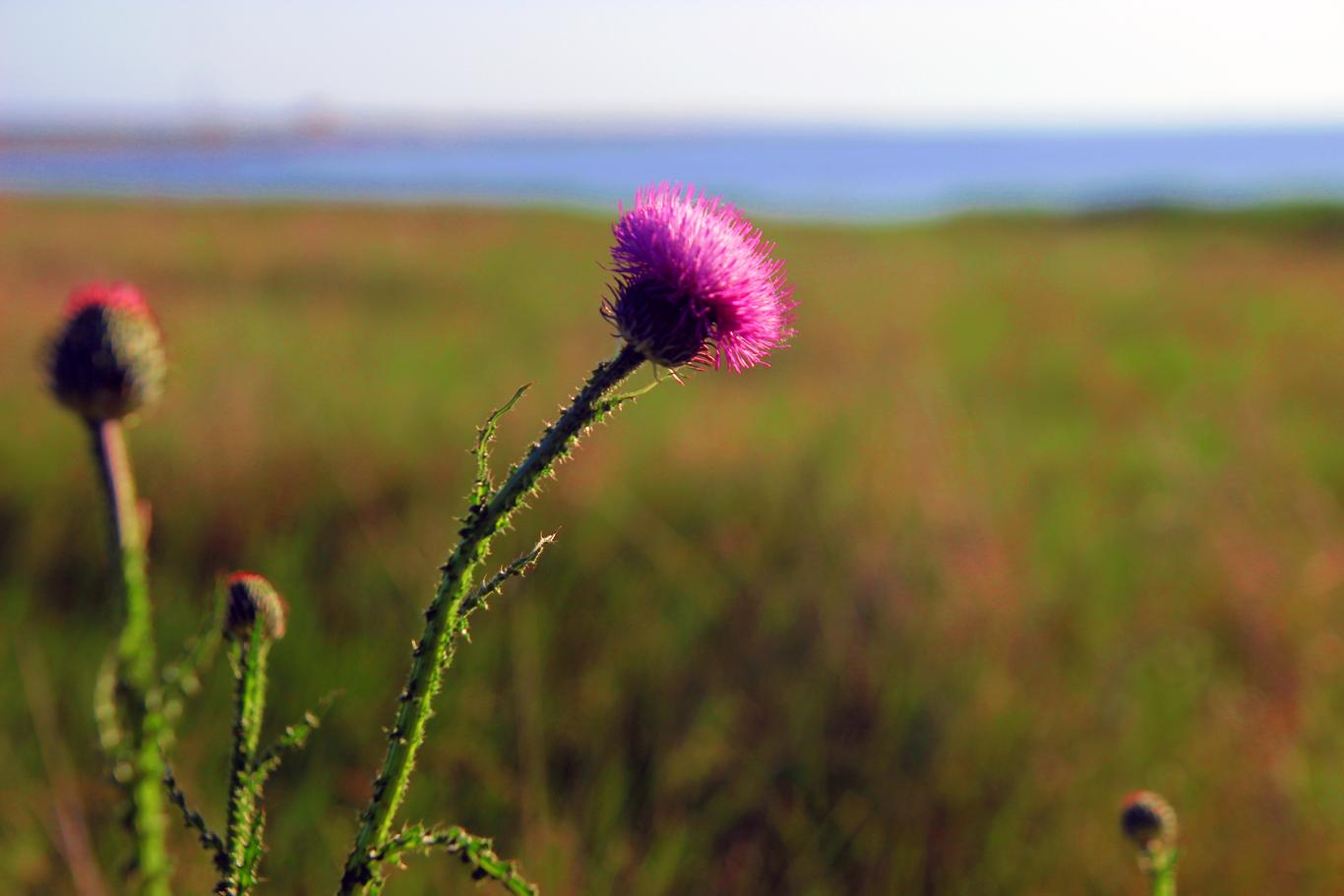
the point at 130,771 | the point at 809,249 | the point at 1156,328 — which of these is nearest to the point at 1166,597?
the point at 130,771

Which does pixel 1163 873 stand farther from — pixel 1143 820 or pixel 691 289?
pixel 691 289

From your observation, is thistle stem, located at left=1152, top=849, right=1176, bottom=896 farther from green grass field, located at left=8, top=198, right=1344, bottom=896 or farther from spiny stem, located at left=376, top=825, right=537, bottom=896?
green grass field, located at left=8, top=198, right=1344, bottom=896

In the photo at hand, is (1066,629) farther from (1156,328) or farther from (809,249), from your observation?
(809,249)

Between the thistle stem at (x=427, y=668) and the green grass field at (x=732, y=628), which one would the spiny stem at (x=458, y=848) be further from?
the green grass field at (x=732, y=628)

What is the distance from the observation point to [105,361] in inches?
39.1

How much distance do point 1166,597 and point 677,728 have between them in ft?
6.02

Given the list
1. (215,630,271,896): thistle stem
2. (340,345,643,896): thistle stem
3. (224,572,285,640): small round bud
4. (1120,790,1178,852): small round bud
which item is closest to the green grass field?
(224,572,285,640): small round bud

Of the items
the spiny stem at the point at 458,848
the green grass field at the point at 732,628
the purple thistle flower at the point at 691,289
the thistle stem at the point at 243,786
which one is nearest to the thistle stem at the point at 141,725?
the thistle stem at the point at 243,786

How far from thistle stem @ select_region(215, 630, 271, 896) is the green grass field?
1.73 ft

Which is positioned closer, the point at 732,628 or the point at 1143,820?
the point at 1143,820

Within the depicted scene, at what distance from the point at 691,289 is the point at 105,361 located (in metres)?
0.54

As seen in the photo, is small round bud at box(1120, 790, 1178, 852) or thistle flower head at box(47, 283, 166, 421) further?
small round bud at box(1120, 790, 1178, 852)

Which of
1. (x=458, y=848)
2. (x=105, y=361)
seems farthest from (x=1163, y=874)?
(x=105, y=361)

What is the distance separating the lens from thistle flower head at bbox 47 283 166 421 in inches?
38.9
